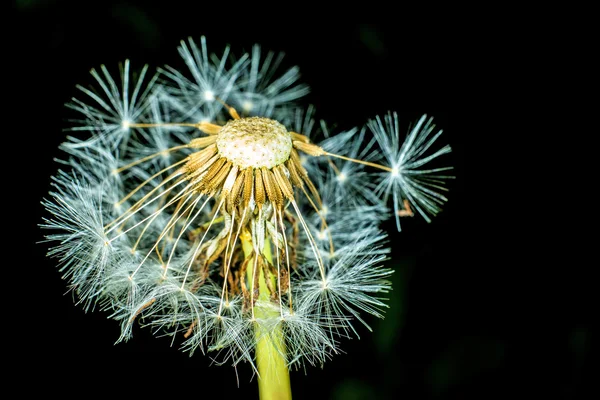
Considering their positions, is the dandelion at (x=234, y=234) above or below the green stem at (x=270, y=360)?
above

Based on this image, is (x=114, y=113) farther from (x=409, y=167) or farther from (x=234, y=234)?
(x=409, y=167)

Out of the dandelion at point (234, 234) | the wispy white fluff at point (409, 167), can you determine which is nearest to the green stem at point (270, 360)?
the dandelion at point (234, 234)

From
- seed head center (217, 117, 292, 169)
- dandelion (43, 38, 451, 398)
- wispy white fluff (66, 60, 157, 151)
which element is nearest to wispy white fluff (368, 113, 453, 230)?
dandelion (43, 38, 451, 398)

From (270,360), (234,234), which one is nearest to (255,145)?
(234,234)

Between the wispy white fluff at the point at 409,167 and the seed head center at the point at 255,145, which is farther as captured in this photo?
the wispy white fluff at the point at 409,167

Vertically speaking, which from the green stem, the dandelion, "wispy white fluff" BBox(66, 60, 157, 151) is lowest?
the green stem

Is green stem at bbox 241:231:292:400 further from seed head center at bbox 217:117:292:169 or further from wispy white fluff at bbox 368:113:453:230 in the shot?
wispy white fluff at bbox 368:113:453:230

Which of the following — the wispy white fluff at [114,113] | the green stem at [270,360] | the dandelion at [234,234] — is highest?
the wispy white fluff at [114,113]

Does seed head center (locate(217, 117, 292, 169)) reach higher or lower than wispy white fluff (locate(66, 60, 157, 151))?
lower

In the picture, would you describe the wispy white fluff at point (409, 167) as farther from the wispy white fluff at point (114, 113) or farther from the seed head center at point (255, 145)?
the wispy white fluff at point (114, 113)
